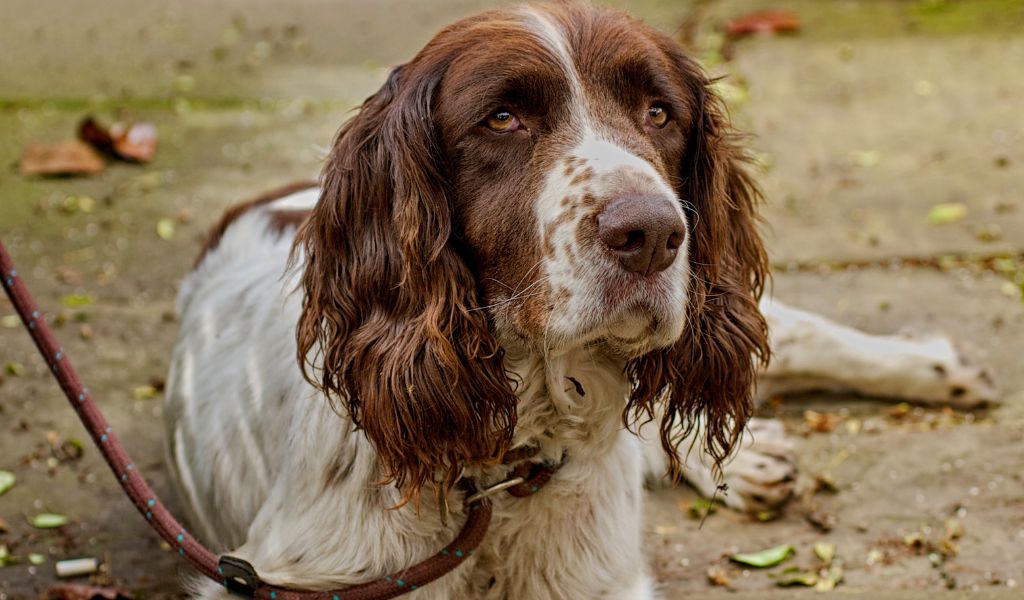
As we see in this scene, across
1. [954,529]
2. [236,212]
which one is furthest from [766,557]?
[236,212]

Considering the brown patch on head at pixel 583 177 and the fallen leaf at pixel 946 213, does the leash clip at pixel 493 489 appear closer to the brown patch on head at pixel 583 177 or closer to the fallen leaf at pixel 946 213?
the brown patch on head at pixel 583 177

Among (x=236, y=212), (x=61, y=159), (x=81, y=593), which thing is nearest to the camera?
(x=81, y=593)

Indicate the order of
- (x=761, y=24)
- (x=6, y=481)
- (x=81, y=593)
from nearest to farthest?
(x=81, y=593)
(x=6, y=481)
(x=761, y=24)

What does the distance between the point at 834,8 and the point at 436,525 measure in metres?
6.45

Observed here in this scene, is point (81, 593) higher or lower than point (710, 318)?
lower

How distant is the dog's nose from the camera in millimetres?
2496

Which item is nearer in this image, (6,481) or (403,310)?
(403,310)

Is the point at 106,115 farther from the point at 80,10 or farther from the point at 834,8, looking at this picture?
the point at 834,8

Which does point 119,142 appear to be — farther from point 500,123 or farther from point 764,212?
point 500,123

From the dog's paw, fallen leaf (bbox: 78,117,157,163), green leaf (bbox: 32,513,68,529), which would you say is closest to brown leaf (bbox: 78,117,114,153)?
fallen leaf (bbox: 78,117,157,163)

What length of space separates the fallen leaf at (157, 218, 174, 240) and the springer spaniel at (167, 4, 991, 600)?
2.56m

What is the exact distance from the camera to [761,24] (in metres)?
8.03

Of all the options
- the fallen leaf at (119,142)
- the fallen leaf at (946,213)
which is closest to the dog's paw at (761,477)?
the fallen leaf at (946,213)

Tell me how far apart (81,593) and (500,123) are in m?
1.84
